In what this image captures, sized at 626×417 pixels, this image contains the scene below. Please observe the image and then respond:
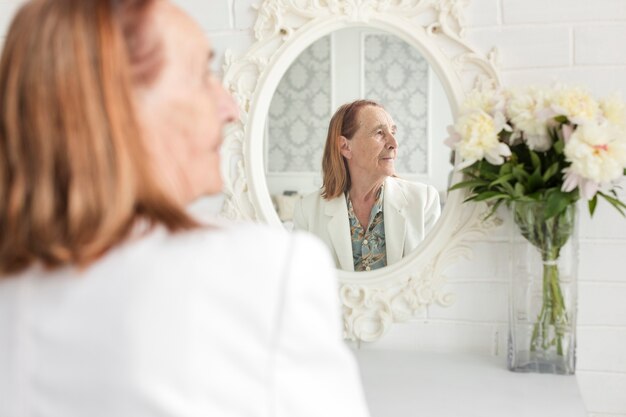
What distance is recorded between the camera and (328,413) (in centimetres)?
64

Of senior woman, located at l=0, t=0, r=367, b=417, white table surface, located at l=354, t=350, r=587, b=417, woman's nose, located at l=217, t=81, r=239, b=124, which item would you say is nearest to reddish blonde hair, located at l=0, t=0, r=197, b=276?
senior woman, located at l=0, t=0, r=367, b=417

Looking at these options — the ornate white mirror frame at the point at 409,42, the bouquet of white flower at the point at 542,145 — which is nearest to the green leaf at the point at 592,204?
the bouquet of white flower at the point at 542,145

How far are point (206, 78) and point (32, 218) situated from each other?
21 cm

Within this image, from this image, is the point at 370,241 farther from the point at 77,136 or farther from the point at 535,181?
the point at 77,136

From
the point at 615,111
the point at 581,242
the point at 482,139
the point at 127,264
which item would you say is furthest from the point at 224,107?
the point at 581,242

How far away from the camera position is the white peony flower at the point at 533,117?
1.46 metres

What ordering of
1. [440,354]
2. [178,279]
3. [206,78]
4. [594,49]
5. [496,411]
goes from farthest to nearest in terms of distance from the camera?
[440,354] < [594,49] < [496,411] < [206,78] < [178,279]

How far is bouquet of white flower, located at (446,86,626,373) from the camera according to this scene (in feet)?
4.55

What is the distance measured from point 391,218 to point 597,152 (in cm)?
49

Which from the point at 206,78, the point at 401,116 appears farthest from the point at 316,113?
the point at 206,78

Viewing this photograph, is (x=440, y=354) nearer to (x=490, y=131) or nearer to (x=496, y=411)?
(x=496, y=411)

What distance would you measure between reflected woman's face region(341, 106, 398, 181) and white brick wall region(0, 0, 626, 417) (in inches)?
10.4

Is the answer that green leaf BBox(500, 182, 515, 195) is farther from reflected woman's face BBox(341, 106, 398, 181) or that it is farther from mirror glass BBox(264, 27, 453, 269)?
reflected woman's face BBox(341, 106, 398, 181)

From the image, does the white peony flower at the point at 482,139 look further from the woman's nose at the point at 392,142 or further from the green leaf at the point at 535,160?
the woman's nose at the point at 392,142
